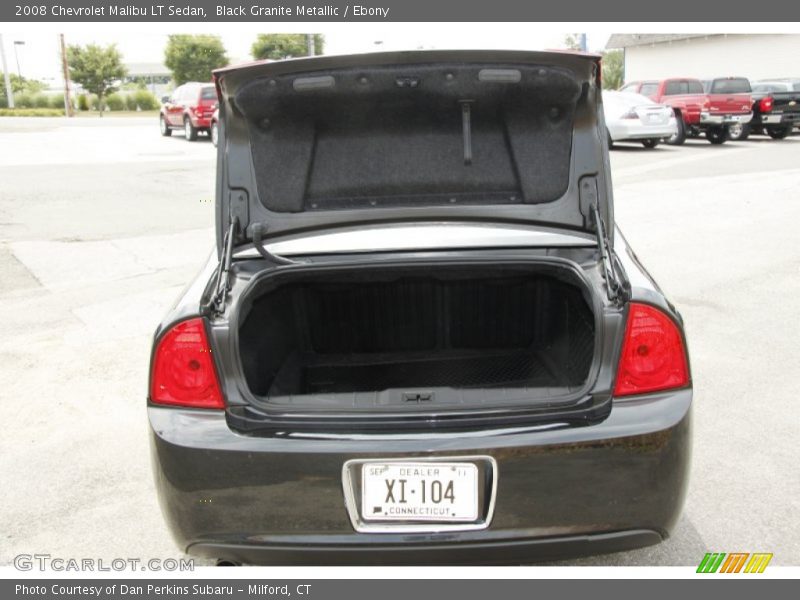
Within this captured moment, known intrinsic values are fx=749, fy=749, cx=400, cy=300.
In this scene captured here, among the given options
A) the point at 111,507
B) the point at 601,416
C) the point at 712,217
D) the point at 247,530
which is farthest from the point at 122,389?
the point at 712,217

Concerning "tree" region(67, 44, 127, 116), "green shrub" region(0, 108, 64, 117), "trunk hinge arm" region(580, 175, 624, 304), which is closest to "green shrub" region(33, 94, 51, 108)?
"tree" region(67, 44, 127, 116)

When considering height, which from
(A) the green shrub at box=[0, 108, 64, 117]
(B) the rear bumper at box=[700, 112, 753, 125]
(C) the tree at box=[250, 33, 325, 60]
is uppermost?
(C) the tree at box=[250, 33, 325, 60]

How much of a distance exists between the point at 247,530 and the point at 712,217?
8.53 metres

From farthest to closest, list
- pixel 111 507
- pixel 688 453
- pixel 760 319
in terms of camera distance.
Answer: pixel 760 319 → pixel 111 507 → pixel 688 453

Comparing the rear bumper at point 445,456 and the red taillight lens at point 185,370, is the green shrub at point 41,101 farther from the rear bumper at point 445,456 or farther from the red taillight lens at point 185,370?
the rear bumper at point 445,456

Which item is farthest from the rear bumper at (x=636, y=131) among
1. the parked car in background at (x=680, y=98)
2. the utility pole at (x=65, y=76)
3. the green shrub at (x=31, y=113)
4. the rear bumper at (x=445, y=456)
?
the green shrub at (x=31, y=113)

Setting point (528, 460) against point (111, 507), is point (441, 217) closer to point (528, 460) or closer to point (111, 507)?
point (528, 460)

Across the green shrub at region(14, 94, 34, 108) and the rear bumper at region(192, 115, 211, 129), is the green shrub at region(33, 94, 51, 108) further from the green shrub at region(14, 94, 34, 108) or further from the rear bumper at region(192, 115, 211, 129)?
the rear bumper at region(192, 115, 211, 129)

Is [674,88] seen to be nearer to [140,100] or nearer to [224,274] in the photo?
Answer: [224,274]

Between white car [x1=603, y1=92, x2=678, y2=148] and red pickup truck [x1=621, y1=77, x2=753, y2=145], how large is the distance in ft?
6.01

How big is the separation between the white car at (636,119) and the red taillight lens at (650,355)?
1552 cm

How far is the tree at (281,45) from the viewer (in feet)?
155

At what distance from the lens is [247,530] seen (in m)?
2.16

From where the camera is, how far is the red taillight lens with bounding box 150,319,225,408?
7.43 feet
